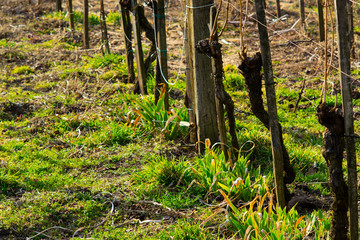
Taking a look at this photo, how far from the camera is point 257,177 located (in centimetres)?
368

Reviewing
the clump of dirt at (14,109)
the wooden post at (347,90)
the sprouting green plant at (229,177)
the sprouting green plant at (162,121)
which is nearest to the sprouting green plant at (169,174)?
the sprouting green plant at (229,177)

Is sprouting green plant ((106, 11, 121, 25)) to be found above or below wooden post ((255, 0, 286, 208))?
above

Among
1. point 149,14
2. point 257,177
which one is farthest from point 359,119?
point 149,14

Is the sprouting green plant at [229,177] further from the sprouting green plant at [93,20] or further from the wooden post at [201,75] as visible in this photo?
the sprouting green plant at [93,20]

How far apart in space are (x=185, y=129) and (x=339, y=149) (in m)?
2.71

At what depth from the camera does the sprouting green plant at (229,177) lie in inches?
134

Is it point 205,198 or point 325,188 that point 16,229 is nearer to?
point 205,198

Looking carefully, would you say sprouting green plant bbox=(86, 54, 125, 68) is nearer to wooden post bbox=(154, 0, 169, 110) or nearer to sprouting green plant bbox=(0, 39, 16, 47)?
sprouting green plant bbox=(0, 39, 16, 47)

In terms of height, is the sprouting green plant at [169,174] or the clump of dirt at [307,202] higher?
the sprouting green plant at [169,174]

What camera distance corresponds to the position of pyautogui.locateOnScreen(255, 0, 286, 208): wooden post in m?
2.61

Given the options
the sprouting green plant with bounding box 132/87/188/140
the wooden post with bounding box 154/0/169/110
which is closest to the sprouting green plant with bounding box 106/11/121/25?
the wooden post with bounding box 154/0/169/110

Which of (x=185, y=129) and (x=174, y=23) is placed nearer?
(x=185, y=129)

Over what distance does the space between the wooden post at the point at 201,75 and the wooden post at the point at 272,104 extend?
59.6 inches

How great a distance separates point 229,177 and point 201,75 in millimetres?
1217
